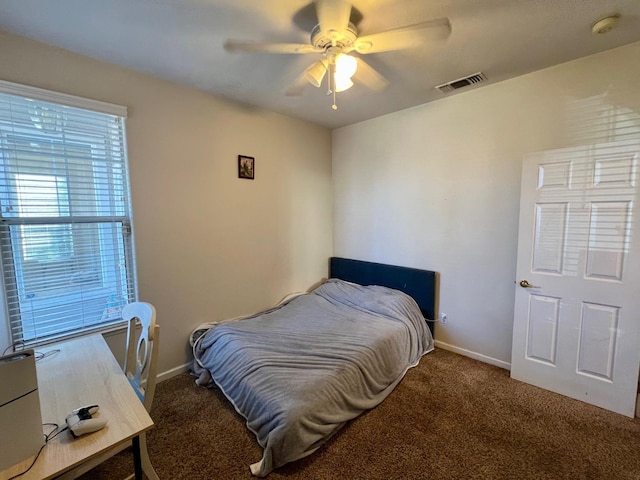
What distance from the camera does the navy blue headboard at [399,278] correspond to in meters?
2.95

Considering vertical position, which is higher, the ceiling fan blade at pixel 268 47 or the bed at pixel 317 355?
the ceiling fan blade at pixel 268 47

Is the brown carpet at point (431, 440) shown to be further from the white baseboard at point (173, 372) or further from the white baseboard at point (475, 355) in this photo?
the white baseboard at point (475, 355)

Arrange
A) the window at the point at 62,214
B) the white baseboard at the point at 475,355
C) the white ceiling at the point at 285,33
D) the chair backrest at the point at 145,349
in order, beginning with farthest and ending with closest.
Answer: the white baseboard at the point at 475,355 < the window at the point at 62,214 < the white ceiling at the point at 285,33 < the chair backrest at the point at 145,349

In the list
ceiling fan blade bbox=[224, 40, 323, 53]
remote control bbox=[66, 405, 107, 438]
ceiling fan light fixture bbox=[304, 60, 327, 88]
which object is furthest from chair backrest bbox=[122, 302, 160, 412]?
ceiling fan light fixture bbox=[304, 60, 327, 88]

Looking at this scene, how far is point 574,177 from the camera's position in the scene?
2.08 meters

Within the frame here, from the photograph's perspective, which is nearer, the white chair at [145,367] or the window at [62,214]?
the white chair at [145,367]

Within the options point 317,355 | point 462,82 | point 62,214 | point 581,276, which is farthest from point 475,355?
point 62,214

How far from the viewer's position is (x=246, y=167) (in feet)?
9.48

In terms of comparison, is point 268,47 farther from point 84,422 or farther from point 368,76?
point 84,422

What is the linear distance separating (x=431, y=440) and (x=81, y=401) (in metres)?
1.88

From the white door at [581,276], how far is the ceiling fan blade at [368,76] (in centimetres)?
133

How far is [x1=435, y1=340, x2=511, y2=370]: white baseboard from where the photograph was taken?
259cm

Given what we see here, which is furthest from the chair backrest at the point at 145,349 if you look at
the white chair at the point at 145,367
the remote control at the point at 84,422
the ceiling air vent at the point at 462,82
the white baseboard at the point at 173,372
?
the ceiling air vent at the point at 462,82

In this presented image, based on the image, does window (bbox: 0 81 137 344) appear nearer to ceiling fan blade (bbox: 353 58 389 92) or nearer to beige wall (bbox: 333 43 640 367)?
ceiling fan blade (bbox: 353 58 389 92)
